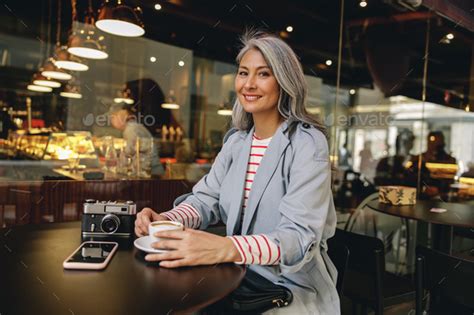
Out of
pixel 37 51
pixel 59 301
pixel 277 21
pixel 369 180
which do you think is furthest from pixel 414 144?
→ pixel 37 51

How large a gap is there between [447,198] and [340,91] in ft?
8.52

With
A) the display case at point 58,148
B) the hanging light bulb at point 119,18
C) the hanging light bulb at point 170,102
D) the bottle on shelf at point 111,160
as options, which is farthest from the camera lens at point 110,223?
the hanging light bulb at point 170,102

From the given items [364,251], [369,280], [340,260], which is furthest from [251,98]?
[369,280]

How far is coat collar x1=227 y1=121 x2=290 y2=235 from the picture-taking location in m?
1.21

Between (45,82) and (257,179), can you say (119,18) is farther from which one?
(257,179)

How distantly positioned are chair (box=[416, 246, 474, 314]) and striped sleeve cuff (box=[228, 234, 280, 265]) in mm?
728

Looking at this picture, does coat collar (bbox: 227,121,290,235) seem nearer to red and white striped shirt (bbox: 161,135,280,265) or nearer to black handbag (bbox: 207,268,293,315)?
red and white striped shirt (bbox: 161,135,280,265)

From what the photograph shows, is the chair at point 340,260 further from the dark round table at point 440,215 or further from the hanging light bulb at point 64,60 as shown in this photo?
the hanging light bulb at point 64,60

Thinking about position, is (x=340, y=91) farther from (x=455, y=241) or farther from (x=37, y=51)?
(x=37, y=51)

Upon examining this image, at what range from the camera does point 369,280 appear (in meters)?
1.90

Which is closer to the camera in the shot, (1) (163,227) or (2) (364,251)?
(1) (163,227)

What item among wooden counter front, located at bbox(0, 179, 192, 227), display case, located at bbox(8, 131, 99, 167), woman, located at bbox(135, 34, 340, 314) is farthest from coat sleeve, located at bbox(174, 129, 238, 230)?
display case, located at bbox(8, 131, 99, 167)

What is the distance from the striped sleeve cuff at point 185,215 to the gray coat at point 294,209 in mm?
33

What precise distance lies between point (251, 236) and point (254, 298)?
15cm
